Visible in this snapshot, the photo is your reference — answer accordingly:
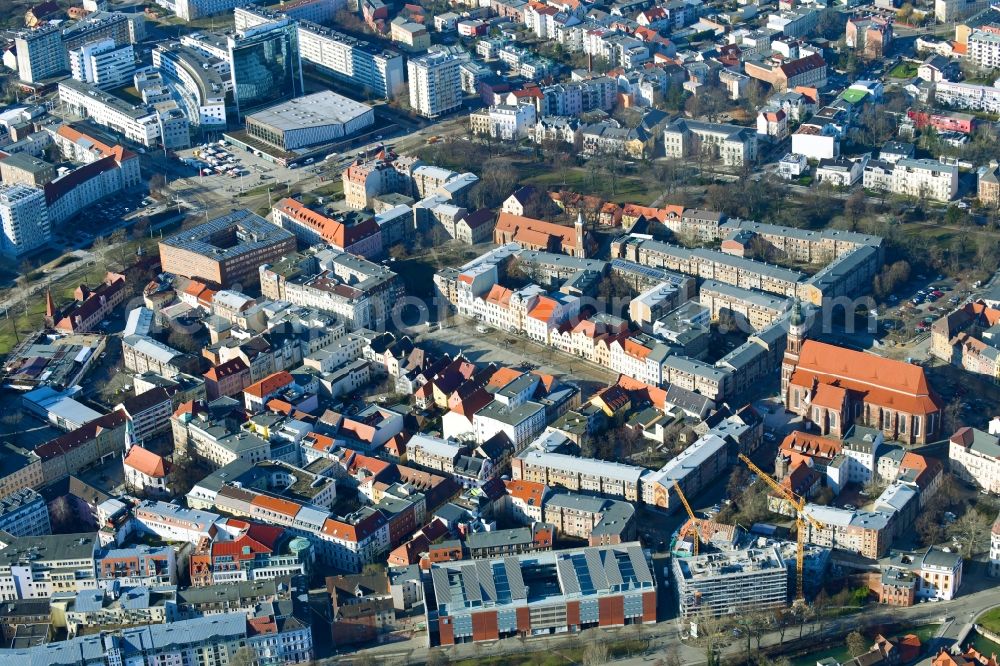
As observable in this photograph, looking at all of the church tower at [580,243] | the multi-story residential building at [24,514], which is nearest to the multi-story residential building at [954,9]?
the church tower at [580,243]

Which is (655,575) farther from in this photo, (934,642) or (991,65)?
(991,65)

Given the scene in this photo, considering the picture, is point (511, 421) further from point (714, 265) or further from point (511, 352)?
point (714, 265)

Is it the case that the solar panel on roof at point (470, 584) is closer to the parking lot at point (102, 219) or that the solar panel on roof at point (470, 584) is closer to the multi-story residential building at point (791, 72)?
the parking lot at point (102, 219)

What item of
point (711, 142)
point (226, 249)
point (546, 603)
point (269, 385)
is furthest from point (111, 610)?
point (711, 142)

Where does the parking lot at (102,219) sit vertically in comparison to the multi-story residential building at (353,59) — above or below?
below

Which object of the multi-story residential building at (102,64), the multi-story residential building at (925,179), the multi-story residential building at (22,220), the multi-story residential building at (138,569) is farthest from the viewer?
the multi-story residential building at (102,64)
